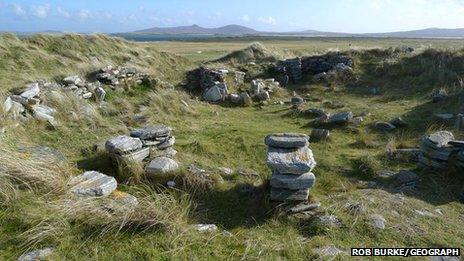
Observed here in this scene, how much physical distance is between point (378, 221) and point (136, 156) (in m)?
3.92

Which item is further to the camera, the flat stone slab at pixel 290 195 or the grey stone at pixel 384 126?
the grey stone at pixel 384 126

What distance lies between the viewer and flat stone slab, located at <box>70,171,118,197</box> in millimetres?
5484

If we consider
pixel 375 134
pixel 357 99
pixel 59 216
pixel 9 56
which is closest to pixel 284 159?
pixel 59 216

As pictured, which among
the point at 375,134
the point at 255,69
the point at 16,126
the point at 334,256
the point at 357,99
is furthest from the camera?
the point at 255,69

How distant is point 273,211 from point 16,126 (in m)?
5.39

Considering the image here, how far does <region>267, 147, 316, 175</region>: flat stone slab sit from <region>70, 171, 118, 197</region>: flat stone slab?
87.6 inches

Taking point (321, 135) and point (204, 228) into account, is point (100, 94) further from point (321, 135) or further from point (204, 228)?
point (204, 228)

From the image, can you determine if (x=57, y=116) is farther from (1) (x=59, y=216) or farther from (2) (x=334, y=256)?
(2) (x=334, y=256)

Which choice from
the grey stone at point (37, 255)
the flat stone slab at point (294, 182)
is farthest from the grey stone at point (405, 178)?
the grey stone at point (37, 255)

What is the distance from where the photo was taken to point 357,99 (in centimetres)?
1538

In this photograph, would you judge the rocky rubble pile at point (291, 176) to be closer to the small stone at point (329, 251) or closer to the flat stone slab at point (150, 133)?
the small stone at point (329, 251)

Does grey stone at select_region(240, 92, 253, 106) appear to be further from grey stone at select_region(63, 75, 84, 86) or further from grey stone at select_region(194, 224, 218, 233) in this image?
grey stone at select_region(194, 224, 218, 233)

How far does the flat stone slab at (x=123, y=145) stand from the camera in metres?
6.98

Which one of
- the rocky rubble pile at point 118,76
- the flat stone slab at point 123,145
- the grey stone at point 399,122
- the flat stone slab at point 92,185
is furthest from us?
the rocky rubble pile at point 118,76
